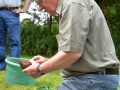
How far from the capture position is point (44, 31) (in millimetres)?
13742

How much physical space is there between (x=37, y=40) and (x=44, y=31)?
495 mm

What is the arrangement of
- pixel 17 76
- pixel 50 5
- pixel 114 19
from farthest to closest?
pixel 114 19, pixel 17 76, pixel 50 5

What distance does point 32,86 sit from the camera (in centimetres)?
541

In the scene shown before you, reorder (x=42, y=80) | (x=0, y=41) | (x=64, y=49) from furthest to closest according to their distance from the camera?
(x=0, y=41)
(x=42, y=80)
(x=64, y=49)

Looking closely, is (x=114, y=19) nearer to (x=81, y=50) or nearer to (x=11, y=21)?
(x=11, y=21)

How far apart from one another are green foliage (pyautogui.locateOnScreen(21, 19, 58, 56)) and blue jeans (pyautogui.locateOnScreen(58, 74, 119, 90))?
1049 cm

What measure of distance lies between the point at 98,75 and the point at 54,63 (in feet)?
1.27

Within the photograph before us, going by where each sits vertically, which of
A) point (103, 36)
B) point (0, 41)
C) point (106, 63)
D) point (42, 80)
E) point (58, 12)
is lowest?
point (42, 80)

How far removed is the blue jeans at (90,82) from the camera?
2.79 m

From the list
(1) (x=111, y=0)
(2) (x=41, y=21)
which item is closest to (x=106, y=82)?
(1) (x=111, y=0)

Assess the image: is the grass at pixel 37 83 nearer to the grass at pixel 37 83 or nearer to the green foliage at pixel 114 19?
the grass at pixel 37 83

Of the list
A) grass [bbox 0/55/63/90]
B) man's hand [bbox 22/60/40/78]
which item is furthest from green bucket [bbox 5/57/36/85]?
man's hand [bbox 22/60/40/78]

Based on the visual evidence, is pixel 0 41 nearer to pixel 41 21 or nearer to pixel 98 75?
pixel 98 75

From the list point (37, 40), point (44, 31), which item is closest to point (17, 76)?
point (37, 40)
